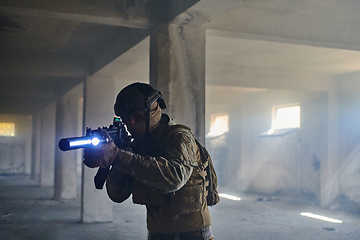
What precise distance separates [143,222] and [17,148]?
15649 mm

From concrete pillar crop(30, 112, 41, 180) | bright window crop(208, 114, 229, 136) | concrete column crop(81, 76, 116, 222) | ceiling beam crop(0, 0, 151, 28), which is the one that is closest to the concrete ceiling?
ceiling beam crop(0, 0, 151, 28)

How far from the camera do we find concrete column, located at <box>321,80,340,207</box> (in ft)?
32.2

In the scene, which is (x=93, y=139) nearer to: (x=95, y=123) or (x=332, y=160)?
(x=95, y=123)

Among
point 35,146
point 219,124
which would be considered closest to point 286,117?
point 219,124

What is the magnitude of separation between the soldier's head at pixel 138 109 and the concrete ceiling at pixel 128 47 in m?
1.89

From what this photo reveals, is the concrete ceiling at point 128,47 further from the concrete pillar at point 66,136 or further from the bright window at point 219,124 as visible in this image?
the bright window at point 219,124

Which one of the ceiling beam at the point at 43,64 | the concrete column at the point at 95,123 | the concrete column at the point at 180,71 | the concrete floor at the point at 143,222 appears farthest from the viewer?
the concrete column at the point at 95,123

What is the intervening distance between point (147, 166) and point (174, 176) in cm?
→ 13

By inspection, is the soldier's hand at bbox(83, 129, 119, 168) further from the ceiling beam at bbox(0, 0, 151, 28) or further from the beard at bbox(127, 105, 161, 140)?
the ceiling beam at bbox(0, 0, 151, 28)

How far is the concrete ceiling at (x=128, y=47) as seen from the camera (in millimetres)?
3994

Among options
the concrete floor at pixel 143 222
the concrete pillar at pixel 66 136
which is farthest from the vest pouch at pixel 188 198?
the concrete pillar at pixel 66 136

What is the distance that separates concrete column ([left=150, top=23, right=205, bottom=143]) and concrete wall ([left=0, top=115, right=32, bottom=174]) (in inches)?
740

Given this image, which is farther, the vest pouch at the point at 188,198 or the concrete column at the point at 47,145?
the concrete column at the point at 47,145

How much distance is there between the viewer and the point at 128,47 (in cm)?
541
